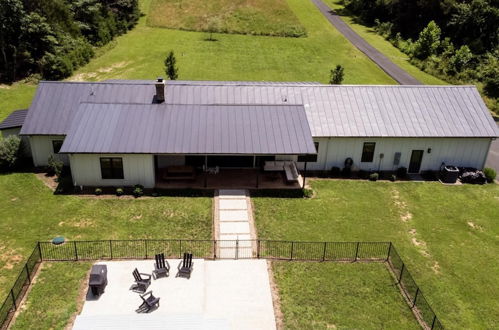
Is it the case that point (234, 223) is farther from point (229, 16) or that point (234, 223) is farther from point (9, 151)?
point (229, 16)

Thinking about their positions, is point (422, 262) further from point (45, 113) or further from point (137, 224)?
point (45, 113)

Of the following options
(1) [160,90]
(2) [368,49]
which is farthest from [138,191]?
(2) [368,49]

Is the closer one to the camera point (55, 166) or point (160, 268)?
point (160, 268)

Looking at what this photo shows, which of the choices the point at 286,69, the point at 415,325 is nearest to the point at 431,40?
the point at 286,69

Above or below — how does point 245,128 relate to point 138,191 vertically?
above

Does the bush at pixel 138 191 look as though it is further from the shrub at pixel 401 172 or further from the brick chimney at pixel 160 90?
the shrub at pixel 401 172

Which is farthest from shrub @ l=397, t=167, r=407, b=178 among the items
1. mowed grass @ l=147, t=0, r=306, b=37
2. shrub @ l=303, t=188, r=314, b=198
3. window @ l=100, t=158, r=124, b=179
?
mowed grass @ l=147, t=0, r=306, b=37

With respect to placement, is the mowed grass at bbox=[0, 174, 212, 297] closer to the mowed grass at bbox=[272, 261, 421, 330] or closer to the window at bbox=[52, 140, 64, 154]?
the window at bbox=[52, 140, 64, 154]
